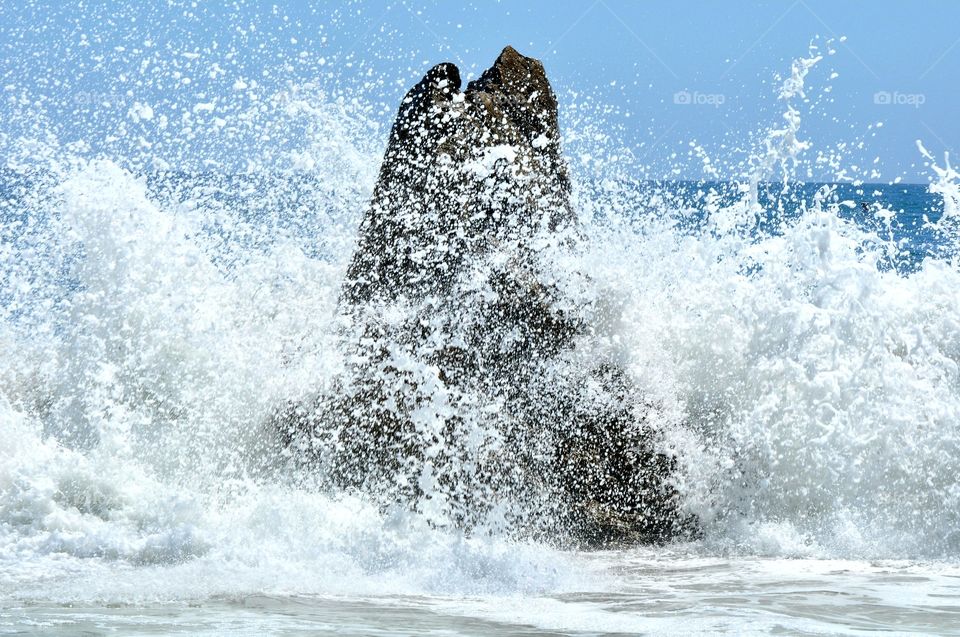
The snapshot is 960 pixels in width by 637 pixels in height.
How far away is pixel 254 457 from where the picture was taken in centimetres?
551

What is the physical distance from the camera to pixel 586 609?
13.1 feet

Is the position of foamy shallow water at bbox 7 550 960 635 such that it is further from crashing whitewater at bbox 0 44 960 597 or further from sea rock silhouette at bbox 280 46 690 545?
sea rock silhouette at bbox 280 46 690 545

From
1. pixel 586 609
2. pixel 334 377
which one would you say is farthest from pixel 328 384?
pixel 586 609

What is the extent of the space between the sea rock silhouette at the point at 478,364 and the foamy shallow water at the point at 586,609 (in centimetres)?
75

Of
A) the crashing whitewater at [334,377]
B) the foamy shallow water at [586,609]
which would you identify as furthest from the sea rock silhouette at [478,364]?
the foamy shallow water at [586,609]

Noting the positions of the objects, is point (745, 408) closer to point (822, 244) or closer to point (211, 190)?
point (822, 244)

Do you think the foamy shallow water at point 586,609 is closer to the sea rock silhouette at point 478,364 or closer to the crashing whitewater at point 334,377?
the crashing whitewater at point 334,377

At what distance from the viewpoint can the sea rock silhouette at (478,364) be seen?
17.2ft

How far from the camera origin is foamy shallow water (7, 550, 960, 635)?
3.65 m

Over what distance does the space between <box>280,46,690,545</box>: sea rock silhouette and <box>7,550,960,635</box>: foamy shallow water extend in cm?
75

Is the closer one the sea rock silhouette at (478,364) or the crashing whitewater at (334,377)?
the crashing whitewater at (334,377)

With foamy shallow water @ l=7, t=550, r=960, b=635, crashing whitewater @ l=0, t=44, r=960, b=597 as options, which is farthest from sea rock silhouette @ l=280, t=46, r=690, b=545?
foamy shallow water @ l=7, t=550, r=960, b=635

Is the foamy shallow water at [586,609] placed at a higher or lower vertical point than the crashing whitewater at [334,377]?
lower

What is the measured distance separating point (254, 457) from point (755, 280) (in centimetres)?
291
